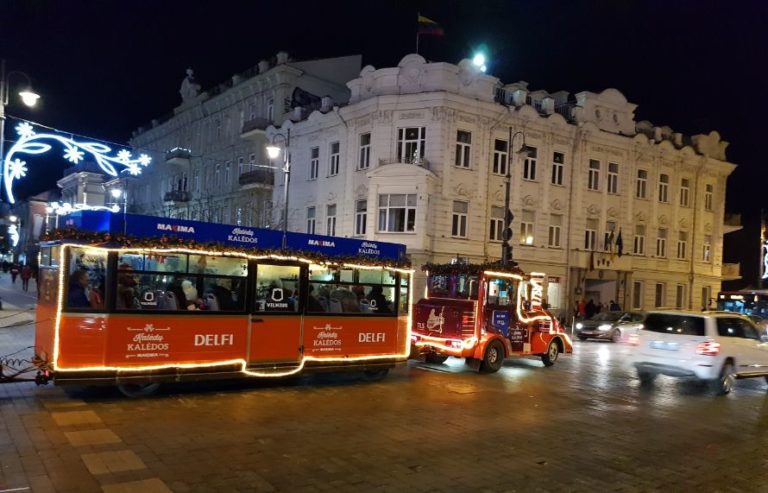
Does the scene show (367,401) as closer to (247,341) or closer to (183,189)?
(247,341)

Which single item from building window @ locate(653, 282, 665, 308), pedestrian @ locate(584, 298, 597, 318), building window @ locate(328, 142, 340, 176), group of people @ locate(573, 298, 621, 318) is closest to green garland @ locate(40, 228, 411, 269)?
building window @ locate(328, 142, 340, 176)

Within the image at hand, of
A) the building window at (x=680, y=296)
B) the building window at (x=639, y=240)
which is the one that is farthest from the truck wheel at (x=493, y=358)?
the building window at (x=680, y=296)

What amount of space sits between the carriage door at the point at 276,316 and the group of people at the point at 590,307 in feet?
71.9

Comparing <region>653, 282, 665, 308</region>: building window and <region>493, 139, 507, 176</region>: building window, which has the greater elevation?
<region>493, 139, 507, 176</region>: building window

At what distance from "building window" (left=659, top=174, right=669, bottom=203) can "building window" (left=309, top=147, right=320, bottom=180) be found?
21.2 meters

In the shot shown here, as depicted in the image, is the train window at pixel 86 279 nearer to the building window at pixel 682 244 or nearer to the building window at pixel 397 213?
the building window at pixel 397 213

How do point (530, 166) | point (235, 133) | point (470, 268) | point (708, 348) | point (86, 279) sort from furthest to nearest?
1. point (235, 133)
2. point (530, 166)
3. point (470, 268)
4. point (708, 348)
5. point (86, 279)

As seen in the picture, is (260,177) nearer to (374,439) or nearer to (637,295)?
(637,295)

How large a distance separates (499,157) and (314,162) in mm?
10233

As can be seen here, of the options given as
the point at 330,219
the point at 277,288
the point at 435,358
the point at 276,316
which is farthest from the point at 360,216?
the point at 276,316

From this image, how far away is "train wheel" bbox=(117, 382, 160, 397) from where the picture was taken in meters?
9.73

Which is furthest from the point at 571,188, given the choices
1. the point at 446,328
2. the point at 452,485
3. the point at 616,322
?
the point at 452,485

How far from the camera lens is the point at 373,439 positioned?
7.85 meters

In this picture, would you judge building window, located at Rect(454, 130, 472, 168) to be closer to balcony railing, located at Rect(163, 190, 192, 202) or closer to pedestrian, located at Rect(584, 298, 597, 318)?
pedestrian, located at Rect(584, 298, 597, 318)
